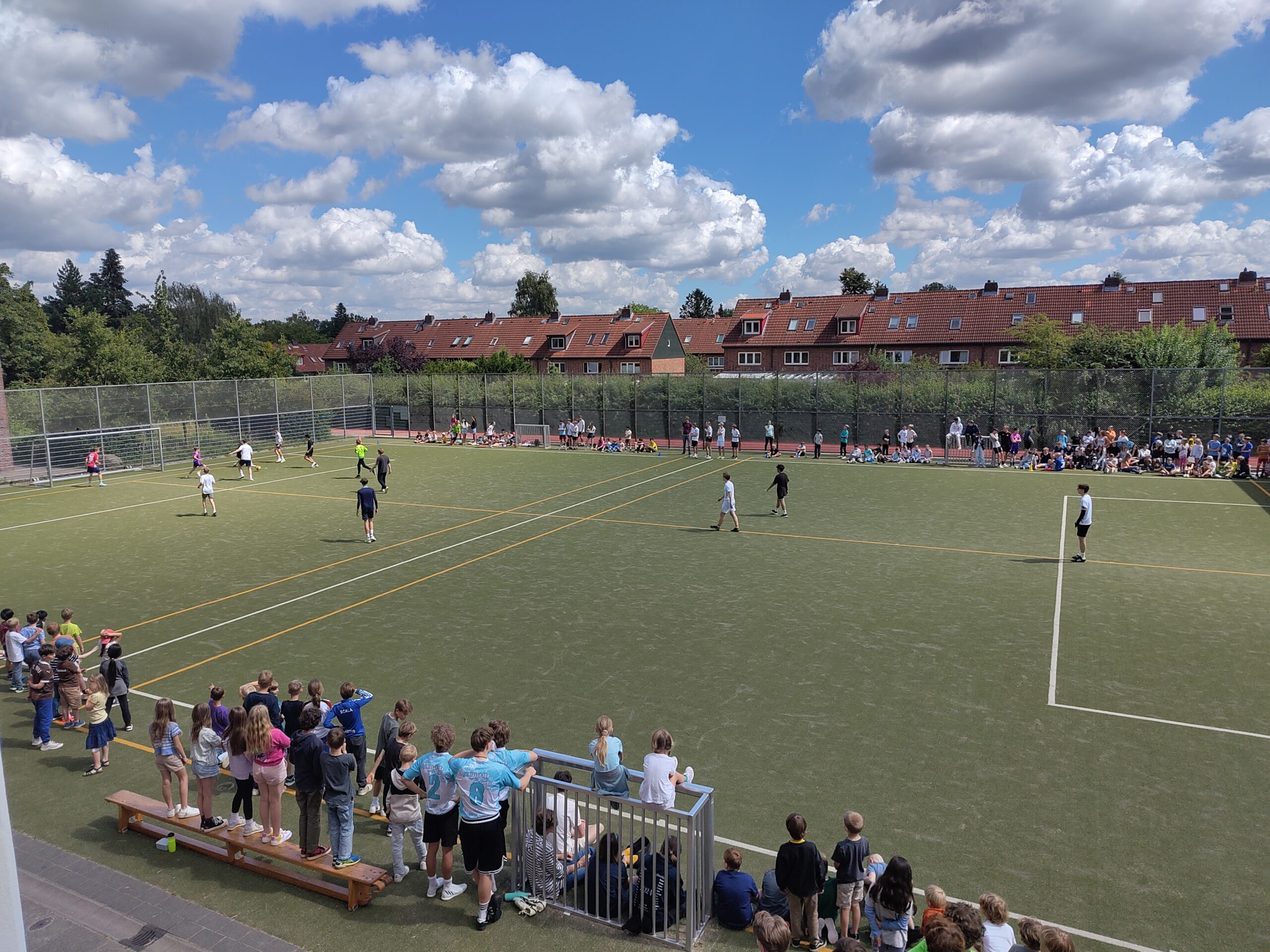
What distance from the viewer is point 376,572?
58.3 ft

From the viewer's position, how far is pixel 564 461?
37.4 metres

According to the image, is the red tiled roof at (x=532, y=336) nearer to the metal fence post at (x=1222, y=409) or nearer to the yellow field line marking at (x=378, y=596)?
the metal fence post at (x=1222, y=409)

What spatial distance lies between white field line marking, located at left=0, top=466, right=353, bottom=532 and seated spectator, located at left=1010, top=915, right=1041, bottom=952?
86.8 ft

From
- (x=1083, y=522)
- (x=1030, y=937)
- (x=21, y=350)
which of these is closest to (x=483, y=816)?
(x=1030, y=937)

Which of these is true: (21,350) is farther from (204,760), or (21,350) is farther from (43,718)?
(204,760)

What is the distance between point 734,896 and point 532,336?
74.1m

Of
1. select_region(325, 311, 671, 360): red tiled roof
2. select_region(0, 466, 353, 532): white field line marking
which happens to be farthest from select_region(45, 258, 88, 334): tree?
select_region(0, 466, 353, 532): white field line marking

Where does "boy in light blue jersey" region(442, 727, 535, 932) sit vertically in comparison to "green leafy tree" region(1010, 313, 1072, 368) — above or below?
below

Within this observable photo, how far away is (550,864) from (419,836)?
1391 mm

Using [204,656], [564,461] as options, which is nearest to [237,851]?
[204,656]

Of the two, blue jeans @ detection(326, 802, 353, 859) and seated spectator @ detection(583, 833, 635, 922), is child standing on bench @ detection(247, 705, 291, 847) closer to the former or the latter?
blue jeans @ detection(326, 802, 353, 859)

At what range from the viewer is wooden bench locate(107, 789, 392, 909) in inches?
272

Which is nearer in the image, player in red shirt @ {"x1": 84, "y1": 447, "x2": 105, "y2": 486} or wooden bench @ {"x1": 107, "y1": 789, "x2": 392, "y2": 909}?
wooden bench @ {"x1": 107, "y1": 789, "x2": 392, "y2": 909}

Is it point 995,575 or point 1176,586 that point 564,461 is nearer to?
point 995,575
